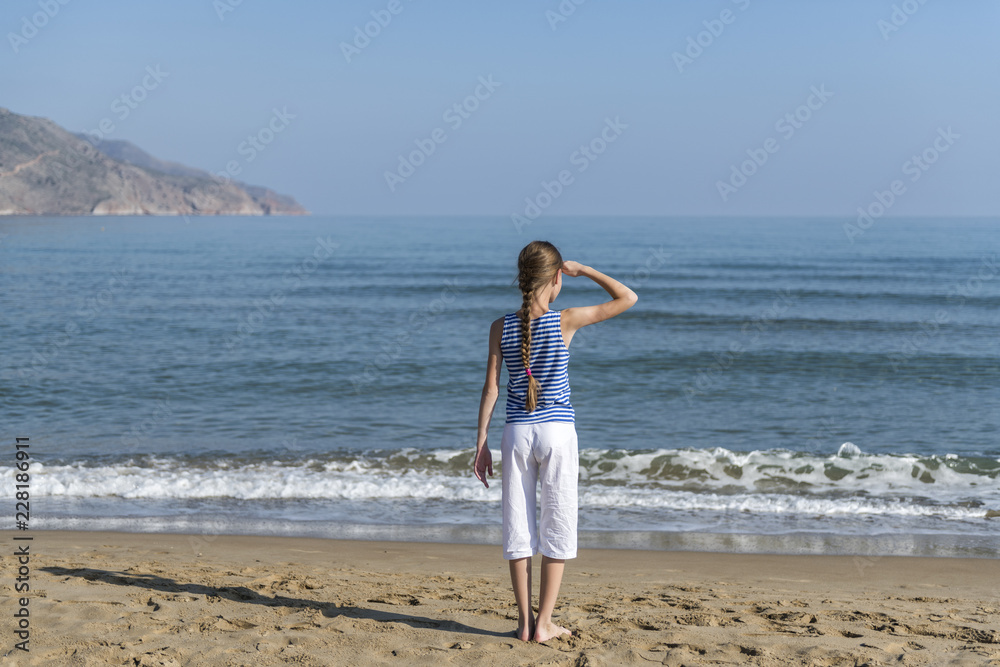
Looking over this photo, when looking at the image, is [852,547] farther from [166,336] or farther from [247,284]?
[247,284]

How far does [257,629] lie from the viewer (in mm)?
4023

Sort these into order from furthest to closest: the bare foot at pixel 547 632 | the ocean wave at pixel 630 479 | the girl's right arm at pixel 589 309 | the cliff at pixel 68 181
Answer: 1. the cliff at pixel 68 181
2. the ocean wave at pixel 630 479
3. the bare foot at pixel 547 632
4. the girl's right arm at pixel 589 309

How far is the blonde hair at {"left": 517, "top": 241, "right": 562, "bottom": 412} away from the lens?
3539mm

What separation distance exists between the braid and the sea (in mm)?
425

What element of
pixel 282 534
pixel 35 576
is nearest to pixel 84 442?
pixel 282 534

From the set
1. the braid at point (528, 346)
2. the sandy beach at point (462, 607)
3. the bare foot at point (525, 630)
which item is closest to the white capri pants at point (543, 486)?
the braid at point (528, 346)

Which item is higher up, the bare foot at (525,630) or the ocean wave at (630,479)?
the ocean wave at (630,479)

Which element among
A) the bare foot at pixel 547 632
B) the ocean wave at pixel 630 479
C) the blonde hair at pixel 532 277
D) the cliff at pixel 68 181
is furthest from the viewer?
the cliff at pixel 68 181

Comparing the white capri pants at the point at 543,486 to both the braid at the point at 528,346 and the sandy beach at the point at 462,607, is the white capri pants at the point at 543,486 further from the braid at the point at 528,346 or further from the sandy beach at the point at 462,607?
the sandy beach at the point at 462,607

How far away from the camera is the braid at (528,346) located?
3547 millimetres

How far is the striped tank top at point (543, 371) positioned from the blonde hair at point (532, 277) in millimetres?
35

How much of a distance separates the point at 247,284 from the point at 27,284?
7.33 meters

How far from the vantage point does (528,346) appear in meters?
3.59

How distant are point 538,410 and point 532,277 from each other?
621 mm
